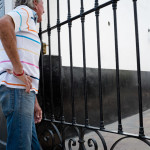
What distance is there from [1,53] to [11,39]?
202 mm

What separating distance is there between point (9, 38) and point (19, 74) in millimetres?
198

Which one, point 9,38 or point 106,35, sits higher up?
point 106,35

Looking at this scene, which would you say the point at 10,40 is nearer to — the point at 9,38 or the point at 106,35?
the point at 9,38

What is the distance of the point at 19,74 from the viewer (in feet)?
3.36

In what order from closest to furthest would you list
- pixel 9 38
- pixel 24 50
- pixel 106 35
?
pixel 9 38 → pixel 24 50 → pixel 106 35

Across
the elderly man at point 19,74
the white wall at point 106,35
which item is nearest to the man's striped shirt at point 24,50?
the elderly man at point 19,74

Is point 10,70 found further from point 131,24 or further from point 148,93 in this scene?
point 148,93

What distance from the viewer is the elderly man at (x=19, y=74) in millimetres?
984

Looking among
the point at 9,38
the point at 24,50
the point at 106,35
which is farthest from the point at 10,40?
the point at 106,35

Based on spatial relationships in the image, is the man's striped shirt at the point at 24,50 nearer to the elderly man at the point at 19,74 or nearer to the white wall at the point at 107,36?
the elderly man at the point at 19,74

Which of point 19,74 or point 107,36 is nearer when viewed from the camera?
point 19,74

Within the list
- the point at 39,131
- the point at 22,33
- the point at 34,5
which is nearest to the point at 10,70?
the point at 22,33

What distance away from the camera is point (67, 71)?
2.38m

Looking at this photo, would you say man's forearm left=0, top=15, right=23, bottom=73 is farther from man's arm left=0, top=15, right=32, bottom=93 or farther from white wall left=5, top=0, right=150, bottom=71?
white wall left=5, top=0, right=150, bottom=71
